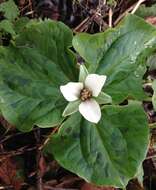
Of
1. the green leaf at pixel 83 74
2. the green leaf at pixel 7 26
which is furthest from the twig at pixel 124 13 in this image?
the green leaf at pixel 83 74

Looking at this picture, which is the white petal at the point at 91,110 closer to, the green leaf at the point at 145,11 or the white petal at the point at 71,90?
the white petal at the point at 71,90

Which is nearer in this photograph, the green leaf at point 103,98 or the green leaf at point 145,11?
the green leaf at point 103,98

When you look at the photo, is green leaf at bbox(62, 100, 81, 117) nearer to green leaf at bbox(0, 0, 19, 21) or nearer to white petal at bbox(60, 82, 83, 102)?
white petal at bbox(60, 82, 83, 102)

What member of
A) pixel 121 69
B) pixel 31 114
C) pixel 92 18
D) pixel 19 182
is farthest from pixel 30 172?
pixel 92 18

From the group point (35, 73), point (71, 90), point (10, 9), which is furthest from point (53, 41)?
point (10, 9)

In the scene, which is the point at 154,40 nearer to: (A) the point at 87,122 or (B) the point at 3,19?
(A) the point at 87,122

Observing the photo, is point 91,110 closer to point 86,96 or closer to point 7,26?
point 86,96
